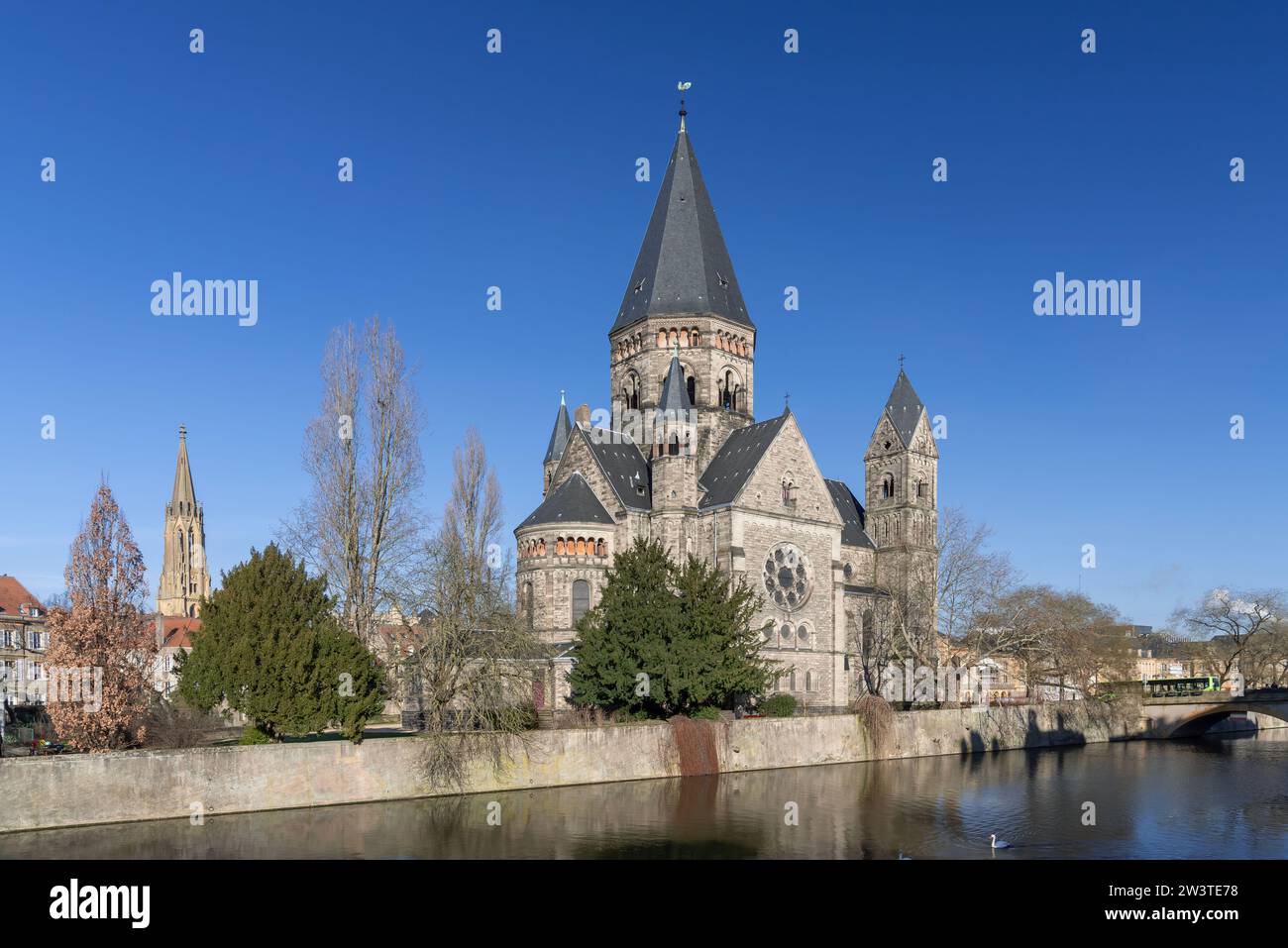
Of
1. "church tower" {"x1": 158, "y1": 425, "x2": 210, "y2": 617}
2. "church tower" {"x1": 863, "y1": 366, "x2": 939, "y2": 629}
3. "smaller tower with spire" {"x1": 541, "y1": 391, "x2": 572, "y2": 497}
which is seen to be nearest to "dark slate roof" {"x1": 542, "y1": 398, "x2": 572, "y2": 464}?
"smaller tower with spire" {"x1": 541, "y1": 391, "x2": 572, "y2": 497}

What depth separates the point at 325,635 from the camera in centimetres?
3161

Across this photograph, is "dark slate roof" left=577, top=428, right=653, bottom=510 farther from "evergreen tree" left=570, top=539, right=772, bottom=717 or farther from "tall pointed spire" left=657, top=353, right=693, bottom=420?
"evergreen tree" left=570, top=539, right=772, bottom=717

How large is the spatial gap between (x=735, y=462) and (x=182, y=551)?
7646 centimetres

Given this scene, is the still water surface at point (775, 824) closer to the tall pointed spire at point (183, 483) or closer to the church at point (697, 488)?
the church at point (697, 488)

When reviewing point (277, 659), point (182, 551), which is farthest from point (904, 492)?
point (182, 551)

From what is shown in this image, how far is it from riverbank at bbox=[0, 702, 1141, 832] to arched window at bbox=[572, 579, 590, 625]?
11424 mm

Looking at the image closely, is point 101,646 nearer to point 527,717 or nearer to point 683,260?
point 527,717

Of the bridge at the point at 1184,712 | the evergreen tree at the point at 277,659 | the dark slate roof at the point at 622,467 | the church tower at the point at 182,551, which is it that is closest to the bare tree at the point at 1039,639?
the bridge at the point at 1184,712

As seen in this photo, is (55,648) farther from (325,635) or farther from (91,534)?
(325,635)

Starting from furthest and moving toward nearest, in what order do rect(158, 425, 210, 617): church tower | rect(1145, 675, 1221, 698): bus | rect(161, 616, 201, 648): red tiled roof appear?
1. rect(158, 425, 210, 617): church tower
2. rect(161, 616, 201, 648): red tiled roof
3. rect(1145, 675, 1221, 698): bus

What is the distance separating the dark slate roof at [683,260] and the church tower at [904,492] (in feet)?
51.0

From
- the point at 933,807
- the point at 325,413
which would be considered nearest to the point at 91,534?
the point at 325,413

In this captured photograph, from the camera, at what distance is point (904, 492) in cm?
6900

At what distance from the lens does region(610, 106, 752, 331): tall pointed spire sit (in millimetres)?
59781
